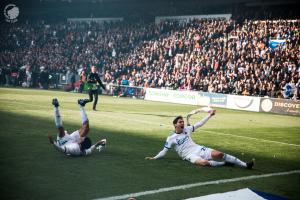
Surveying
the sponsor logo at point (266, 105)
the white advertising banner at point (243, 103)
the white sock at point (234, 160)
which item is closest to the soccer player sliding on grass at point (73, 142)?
the white sock at point (234, 160)

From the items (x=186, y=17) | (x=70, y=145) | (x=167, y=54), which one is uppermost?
(x=186, y=17)

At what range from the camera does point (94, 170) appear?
922 cm

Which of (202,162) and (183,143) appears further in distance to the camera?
(183,143)

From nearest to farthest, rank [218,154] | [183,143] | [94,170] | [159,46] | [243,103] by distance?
[94,170] → [218,154] → [183,143] → [243,103] → [159,46]

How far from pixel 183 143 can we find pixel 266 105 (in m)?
20.4

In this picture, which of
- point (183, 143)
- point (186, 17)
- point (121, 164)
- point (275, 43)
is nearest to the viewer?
point (121, 164)

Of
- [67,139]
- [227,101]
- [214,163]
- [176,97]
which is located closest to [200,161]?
[214,163]

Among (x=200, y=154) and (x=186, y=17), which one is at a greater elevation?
(x=186, y=17)

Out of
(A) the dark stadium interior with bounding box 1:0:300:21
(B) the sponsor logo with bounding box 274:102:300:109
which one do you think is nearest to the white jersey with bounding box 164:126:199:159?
(B) the sponsor logo with bounding box 274:102:300:109

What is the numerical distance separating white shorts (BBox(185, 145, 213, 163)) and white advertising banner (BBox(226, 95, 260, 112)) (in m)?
20.4

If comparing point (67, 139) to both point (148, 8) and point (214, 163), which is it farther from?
point (148, 8)

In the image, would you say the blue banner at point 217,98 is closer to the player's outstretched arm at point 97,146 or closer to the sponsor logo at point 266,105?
the sponsor logo at point 266,105

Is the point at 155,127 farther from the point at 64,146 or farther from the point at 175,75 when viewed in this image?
the point at 175,75

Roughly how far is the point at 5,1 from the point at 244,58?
24.9 m
